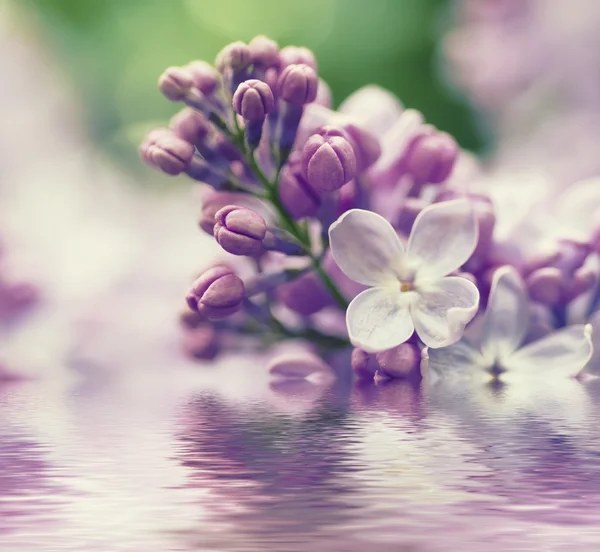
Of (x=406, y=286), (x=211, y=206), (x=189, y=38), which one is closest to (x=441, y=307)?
(x=406, y=286)

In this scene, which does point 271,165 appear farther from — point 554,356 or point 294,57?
point 554,356

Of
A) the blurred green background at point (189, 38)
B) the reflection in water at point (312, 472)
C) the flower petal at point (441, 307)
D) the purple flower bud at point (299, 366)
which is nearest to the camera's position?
the reflection in water at point (312, 472)

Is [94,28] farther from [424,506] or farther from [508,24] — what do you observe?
[424,506]

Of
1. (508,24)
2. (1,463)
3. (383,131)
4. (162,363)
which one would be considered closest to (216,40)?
(508,24)

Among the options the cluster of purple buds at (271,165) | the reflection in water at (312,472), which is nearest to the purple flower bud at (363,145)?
the cluster of purple buds at (271,165)

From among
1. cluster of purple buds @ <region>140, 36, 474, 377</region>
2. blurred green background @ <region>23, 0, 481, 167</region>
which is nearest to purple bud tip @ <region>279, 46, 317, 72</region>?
cluster of purple buds @ <region>140, 36, 474, 377</region>

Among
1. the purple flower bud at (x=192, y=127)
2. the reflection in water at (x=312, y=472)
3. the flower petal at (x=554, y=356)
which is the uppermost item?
the purple flower bud at (x=192, y=127)

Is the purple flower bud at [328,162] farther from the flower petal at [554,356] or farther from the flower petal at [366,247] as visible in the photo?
the flower petal at [554,356]
